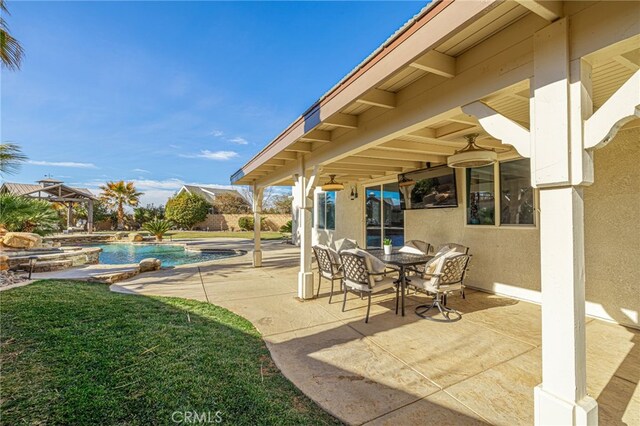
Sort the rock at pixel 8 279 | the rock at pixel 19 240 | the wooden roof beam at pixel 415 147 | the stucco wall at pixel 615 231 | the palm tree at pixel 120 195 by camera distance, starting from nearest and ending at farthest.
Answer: the stucco wall at pixel 615 231
the wooden roof beam at pixel 415 147
the rock at pixel 8 279
the rock at pixel 19 240
the palm tree at pixel 120 195

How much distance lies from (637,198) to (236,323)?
225 inches

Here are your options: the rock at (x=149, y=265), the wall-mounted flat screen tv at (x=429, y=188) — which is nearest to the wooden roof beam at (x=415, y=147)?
the wall-mounted flat screen tv at (x=429, y=188)

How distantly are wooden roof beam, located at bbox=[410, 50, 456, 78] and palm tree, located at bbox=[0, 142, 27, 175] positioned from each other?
768 centimetres

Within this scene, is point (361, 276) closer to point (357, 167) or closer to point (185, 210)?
point (357, 167)

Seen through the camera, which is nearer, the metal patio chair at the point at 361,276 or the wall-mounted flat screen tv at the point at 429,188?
the metal patio chair at the point at 361,276

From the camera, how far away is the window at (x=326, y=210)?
1124 cm

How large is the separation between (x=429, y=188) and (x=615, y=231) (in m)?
3.15

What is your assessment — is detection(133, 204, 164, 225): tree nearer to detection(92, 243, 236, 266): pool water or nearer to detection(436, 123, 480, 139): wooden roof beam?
detection(92, 243, 236, 266): pool water

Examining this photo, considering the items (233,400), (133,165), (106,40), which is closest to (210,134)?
(133,165)

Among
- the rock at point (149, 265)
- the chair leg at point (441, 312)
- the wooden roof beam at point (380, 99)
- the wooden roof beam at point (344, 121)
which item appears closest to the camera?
the wooden roof beam at point (380, 99)

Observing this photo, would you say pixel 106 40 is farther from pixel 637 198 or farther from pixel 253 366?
pixel 637 198

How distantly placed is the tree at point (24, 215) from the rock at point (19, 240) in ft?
1.49

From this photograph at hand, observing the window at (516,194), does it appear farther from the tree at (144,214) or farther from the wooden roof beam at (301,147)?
the tree at (144,214)

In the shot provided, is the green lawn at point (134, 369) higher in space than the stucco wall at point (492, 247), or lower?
lower
